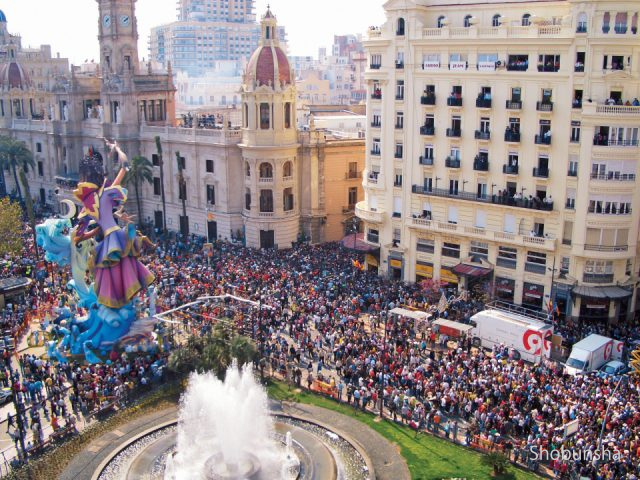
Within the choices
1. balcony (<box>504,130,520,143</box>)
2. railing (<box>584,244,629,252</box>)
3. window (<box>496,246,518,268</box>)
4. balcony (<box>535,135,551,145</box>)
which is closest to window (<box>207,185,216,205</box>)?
window (<box>496,246,518,268</box>)

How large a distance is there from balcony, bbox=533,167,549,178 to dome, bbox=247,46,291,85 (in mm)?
26833

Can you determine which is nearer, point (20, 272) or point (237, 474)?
point (237, 474)

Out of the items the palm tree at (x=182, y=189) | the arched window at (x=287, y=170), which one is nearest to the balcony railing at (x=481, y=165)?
the arched window at (x=287, y=170)

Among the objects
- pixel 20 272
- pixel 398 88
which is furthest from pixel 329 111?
pixel 20 272

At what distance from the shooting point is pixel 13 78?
332ft

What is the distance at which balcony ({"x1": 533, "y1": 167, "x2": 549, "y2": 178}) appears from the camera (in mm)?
52312

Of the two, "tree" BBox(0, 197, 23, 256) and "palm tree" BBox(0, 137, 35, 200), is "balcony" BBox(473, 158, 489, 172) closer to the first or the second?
"tree" BBox(0, 197, 23, 256)

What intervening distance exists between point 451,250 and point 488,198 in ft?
16.7

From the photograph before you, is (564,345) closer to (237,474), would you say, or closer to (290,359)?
(290,359)

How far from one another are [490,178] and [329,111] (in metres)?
53.7

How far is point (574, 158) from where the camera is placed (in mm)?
50969

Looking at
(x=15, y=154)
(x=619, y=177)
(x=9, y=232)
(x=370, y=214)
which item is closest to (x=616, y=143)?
(x=619, y=177)

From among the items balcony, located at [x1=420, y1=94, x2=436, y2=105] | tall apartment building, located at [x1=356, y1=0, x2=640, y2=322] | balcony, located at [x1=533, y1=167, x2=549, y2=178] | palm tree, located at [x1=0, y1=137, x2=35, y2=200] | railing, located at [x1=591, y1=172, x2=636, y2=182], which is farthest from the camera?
palm tree, located at [x1=0, y1=137, x2=35, y2=200]

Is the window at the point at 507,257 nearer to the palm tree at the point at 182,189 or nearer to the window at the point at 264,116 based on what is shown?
the window at the point at 264,116
